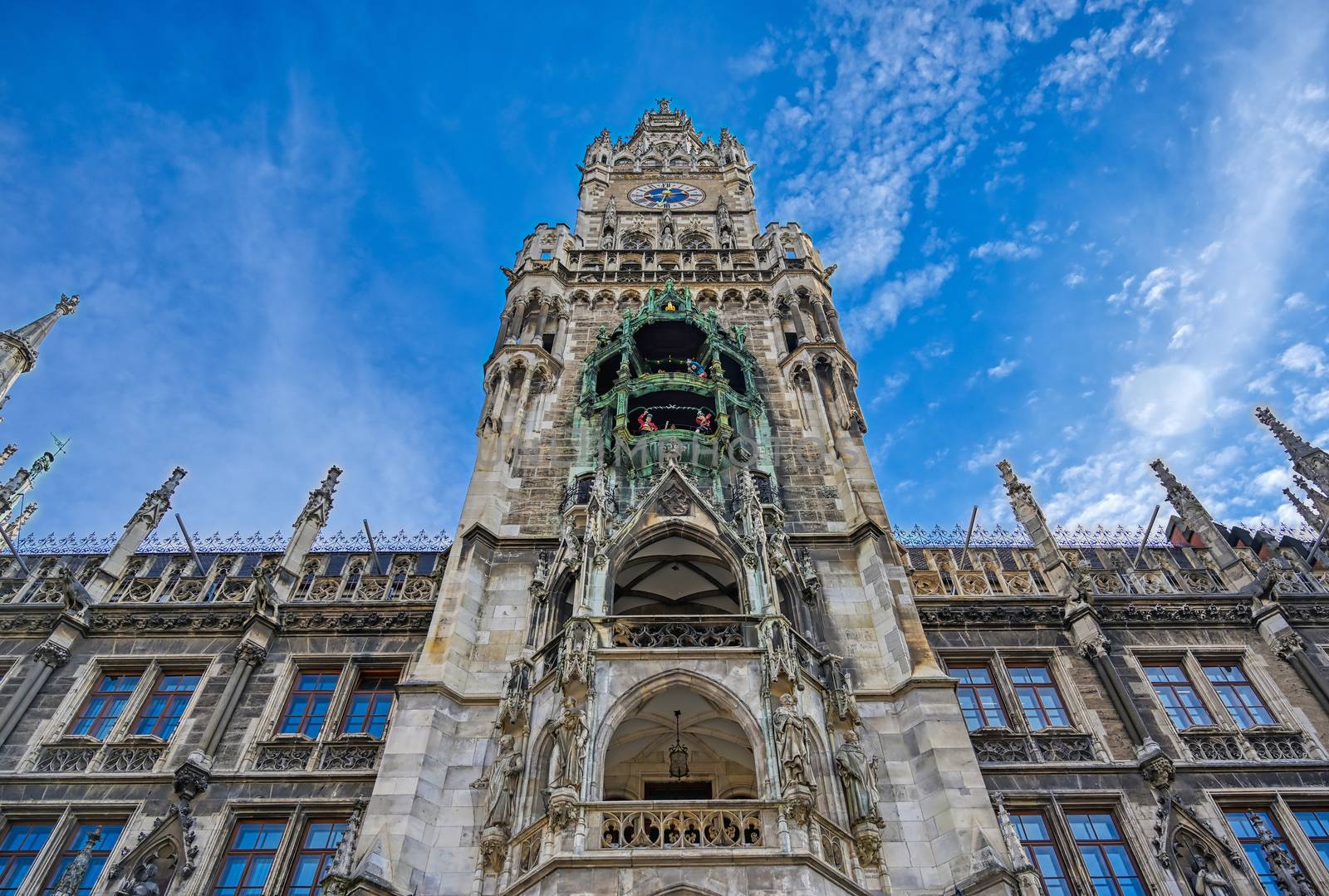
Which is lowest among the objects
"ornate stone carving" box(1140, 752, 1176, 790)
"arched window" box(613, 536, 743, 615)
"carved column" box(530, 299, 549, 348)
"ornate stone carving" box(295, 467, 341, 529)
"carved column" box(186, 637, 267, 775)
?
"ornate stone carving" box(1140, 752, 1176, 790)

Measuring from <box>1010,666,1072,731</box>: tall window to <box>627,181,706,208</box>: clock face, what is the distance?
92.5 ft

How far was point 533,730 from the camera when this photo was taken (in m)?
17.0

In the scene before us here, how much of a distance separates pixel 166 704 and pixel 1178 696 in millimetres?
22843

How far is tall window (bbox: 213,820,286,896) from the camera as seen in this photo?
1691 cm

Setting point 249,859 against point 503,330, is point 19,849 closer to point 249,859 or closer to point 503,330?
point 249,859

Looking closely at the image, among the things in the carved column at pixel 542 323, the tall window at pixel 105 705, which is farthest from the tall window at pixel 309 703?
the carved column at pixel 542 323

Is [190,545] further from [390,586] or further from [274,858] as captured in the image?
[274,858]

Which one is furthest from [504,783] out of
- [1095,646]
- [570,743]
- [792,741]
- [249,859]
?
[1095,646]

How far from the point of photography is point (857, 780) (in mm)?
16125

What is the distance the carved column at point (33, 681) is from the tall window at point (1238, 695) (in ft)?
86.6

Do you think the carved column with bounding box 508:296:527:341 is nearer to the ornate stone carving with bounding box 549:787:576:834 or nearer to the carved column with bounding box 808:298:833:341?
the carved column with bounding box 808:298:833:341

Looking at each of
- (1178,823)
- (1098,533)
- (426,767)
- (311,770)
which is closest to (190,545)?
(311,770)

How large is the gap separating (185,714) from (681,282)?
21161mm

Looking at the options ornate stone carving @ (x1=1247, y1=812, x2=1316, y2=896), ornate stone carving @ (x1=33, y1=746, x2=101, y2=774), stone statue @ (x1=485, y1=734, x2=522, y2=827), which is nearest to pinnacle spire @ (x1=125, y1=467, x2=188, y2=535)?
ornate stone carving @ (x1=33, y1=746, x2=101, y2=774)
